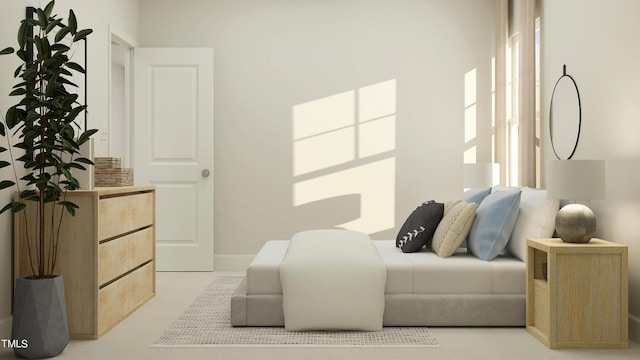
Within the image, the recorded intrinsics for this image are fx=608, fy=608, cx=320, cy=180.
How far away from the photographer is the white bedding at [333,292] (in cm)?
351

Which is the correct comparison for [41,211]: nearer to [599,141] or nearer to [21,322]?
[21,322]

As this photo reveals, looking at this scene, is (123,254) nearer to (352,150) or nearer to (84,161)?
(84,161)

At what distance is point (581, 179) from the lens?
321cm

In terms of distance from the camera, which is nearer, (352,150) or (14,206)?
(14,206)

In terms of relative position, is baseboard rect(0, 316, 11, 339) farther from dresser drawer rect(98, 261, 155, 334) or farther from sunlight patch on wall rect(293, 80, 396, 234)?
sunlight patch on wall rect(293, 80, 396, 234)

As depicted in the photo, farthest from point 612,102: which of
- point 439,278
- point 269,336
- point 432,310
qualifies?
point 269,336

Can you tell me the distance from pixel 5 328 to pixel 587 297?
10.2 feet

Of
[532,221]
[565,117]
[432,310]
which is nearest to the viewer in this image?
[432,310]

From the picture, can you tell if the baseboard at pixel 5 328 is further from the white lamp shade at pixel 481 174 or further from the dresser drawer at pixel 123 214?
the white lamp shade at pixel 481 174

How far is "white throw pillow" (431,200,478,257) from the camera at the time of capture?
3893mm

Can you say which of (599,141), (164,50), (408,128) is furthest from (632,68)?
(164,50)

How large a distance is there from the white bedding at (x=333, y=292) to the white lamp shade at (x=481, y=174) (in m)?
2.05

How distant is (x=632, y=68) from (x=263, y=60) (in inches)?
140

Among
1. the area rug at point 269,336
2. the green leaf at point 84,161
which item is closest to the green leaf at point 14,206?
the green leaf at point 84,161
